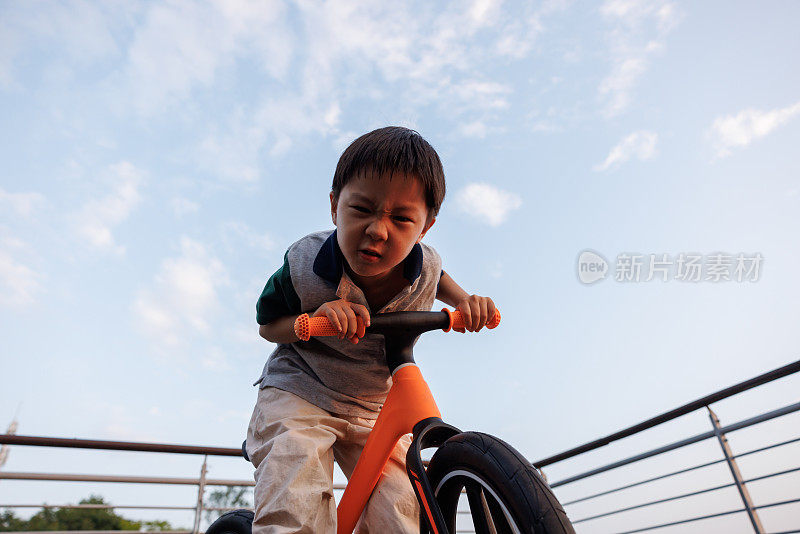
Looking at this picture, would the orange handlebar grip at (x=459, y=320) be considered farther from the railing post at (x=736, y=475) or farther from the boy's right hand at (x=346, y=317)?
the railing post at (x=736, y=475)

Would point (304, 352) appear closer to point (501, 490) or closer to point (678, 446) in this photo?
point (501, 490)

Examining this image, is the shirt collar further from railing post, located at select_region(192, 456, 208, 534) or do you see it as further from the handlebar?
railing post, located at select_region(192, 456, 208, 534)

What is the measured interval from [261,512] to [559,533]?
61cm

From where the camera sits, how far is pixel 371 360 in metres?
1.24

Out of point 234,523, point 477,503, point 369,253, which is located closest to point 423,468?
point 477,503

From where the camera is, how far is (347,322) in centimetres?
90

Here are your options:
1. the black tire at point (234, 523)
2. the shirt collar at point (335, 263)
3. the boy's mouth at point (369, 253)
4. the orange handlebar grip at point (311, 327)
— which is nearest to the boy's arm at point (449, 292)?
the shirt collar at point (335, 263)

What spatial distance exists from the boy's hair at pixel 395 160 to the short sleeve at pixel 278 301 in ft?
0.88

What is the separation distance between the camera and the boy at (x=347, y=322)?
0.99 meters

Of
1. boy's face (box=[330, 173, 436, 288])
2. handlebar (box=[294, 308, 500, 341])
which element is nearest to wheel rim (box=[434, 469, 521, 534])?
handlebar (box=[294, 308, 500, 341])

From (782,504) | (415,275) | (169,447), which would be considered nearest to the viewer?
(415,275)

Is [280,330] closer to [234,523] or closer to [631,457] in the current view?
[234,523]

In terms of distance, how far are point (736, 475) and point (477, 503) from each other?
72.1 inches

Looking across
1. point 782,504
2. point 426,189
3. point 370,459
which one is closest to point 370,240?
point 426,189
